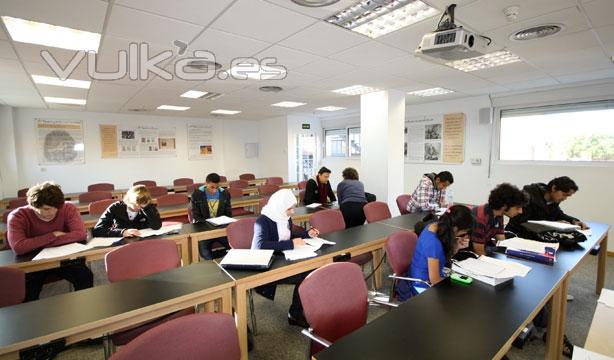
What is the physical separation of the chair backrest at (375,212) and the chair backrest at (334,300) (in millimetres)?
1941

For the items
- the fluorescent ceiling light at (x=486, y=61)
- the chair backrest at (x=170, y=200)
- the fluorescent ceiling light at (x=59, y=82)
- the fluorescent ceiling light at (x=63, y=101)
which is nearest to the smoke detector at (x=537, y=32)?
the fluorescent ceiling light at (x=486, y=61)

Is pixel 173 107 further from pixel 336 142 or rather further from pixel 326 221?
pixel 326 221

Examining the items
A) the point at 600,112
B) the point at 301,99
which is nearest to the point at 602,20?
the point at 600,112

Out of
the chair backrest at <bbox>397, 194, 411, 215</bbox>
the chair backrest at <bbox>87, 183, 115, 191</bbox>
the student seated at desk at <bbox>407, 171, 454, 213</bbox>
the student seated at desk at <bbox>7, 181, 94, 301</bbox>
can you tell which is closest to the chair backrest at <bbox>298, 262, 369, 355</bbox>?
the student seated at desk at <bbox>7, 181, 94, 301</bbox>

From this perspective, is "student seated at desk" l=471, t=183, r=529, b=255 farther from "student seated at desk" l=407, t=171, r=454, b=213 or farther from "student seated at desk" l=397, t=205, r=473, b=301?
"student seated at desk" l=407, t=171, r=454, b=213

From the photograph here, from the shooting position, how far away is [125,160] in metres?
7.39

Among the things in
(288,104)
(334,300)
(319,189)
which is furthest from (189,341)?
(288,104)

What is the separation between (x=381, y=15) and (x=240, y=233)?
7.07 ft

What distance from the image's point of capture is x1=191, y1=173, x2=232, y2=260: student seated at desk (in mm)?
3500

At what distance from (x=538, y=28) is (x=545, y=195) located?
5.81ft

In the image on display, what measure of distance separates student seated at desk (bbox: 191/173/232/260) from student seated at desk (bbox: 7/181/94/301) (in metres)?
1.14

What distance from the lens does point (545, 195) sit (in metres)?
3.23

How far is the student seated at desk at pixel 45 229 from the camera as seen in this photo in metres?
2.29

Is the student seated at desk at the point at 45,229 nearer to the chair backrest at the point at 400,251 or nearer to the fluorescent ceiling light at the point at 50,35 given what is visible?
the fluorescent ceiling light at the point at 50,35
